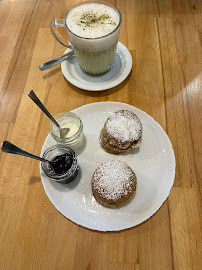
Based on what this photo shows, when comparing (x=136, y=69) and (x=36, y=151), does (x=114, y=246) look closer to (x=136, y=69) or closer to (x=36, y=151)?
(x=36, y=151)

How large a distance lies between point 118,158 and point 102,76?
19.6 inches

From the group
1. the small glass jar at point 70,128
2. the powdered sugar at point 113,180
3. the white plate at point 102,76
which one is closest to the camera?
the powdered sugar at point 113,180

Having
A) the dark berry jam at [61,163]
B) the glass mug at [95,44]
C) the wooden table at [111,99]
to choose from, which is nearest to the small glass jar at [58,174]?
the dark berry jam at [61,163]

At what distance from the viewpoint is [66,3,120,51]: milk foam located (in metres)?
1.04

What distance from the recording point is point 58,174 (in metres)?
0.89

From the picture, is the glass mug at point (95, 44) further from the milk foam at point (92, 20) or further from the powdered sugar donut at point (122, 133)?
the powdered sugar donut at point (122, 133)

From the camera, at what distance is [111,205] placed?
2.97 feet

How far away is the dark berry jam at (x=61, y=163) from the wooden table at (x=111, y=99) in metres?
0.14

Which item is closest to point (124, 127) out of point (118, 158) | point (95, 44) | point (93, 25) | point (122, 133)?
point (122, 133)

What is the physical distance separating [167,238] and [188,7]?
1435mm

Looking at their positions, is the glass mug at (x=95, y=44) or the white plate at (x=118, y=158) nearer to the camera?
the white plate at (x=118, y=158)

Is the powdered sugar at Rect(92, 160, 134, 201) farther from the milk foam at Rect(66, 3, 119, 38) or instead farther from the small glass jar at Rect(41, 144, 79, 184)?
the milk foam at Rect(66, 3, 119, 38)

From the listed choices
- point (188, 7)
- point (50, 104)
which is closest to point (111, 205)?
point (50, 104)

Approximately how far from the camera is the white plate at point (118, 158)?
898 millimetres
